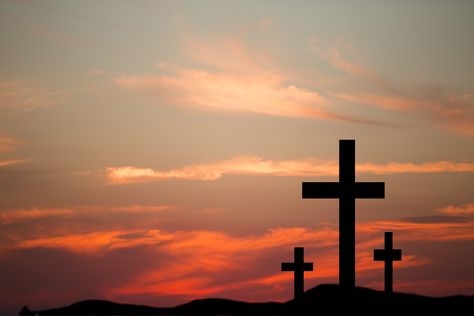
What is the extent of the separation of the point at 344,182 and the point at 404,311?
6.41m

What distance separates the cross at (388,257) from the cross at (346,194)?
13437 mm

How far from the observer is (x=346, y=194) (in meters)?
19.2

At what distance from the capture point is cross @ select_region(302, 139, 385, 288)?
1850cm

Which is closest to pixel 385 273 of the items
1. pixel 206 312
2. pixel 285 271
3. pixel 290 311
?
pixel 285 271

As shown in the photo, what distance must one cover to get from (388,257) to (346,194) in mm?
14048

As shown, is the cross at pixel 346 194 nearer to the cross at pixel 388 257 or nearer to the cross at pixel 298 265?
the cross at pixel 298 265

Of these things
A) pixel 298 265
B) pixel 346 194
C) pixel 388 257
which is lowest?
pixel 298 265

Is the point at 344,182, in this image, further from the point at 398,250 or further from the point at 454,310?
the point at 398,250

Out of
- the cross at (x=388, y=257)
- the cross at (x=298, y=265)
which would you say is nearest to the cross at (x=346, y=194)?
the cross at (x=298, y=265)

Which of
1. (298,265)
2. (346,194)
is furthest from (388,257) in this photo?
(346,194)

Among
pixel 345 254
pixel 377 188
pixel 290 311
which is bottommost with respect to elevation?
pixel 290 311

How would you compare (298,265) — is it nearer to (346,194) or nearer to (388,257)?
(388,257)

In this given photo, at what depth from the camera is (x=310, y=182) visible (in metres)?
19.7

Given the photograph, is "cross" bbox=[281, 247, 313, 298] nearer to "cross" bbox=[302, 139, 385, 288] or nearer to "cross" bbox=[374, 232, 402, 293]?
"cross" bbox=[374, 232, 402, 293]
